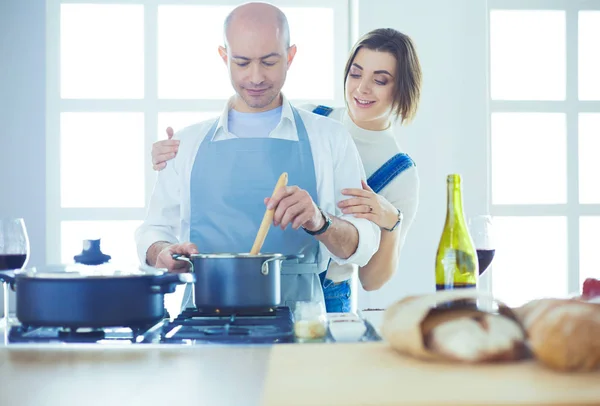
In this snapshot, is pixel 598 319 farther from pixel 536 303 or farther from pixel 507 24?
pixel 507 24

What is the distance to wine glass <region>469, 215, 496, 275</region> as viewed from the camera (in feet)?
5.61

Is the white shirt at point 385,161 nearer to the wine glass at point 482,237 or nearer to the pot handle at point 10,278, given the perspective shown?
the wine glass at point 482,237

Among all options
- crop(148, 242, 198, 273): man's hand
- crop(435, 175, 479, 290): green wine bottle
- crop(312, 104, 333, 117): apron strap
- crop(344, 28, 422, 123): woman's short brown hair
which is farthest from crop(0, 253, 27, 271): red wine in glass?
crop(344, 28, 422, 123): woman's short brown hair

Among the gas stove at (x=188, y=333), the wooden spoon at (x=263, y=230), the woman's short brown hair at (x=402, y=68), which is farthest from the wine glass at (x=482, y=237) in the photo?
the woman's short brown hair at (x=402, y=68)

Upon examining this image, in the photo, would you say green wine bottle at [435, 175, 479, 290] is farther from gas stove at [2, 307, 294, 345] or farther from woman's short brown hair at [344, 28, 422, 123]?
woman's short brown hair at [344, 28, 422, 123]

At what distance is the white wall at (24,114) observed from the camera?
13.5 ft

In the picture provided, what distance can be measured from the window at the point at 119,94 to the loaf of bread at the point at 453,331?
3670mm

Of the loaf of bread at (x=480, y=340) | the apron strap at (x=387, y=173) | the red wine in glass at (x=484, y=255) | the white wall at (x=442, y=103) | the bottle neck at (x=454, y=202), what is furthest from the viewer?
the white wall at (x=442, y=103)

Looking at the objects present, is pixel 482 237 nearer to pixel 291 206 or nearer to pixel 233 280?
pixel 291 206

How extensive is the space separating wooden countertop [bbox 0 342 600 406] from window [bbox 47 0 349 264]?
338 centimetres

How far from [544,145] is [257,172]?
9.99 ft

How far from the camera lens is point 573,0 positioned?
4559 millimetres

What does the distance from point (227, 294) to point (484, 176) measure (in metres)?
3.18

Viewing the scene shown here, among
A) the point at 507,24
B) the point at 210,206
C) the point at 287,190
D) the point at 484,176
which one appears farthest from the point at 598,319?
the point at 507,24
